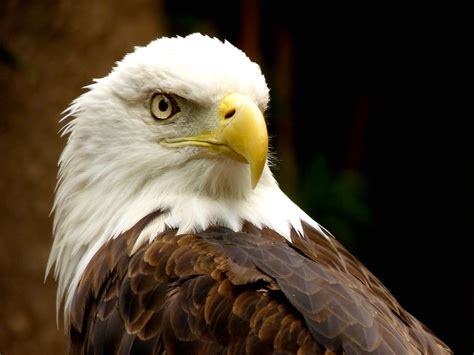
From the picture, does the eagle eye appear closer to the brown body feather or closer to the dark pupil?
the dark pupil

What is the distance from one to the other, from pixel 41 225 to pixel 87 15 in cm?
99

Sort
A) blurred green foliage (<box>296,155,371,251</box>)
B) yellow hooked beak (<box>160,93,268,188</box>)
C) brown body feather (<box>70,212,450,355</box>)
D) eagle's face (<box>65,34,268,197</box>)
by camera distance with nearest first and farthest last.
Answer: brown body feather (<box>70,212,450,355</box>)
yellow hooked beak (<box>160,93,268,188</box>)
eagle's face (<box>65,34,268,197</box>)
blurred green foliage (<box>296,155,371,251</box>)

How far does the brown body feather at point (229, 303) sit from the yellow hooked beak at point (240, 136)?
0.20 metres

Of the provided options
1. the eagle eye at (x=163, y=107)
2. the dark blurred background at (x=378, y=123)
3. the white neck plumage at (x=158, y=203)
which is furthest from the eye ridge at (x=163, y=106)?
the dark blurred background at (x=378, y=123)

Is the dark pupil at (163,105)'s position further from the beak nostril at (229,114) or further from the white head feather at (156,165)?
the beak nostril at (229,114)

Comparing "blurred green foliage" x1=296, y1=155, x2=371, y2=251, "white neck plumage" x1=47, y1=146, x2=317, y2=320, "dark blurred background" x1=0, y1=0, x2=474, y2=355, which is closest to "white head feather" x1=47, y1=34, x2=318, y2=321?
"white neck plumage" x1=47, y1=146, x2=317, y2=320

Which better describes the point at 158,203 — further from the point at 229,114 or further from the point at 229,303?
the point at 229,303

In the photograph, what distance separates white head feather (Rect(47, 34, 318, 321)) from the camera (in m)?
2.74

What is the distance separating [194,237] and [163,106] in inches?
16.1

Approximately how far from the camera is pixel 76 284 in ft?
9.30

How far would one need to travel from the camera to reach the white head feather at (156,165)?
274 cm

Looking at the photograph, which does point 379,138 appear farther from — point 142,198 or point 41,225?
point 142,198

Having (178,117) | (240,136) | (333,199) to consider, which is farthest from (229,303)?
(333,199)

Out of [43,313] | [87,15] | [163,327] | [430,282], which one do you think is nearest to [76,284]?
[163,327]
